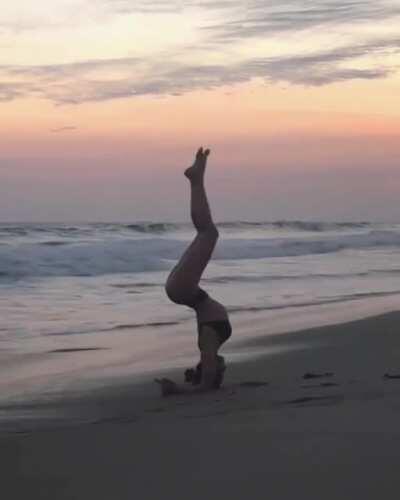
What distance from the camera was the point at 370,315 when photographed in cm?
1235

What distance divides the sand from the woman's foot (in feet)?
4.79

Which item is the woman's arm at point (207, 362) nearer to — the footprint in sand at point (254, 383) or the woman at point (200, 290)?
the woman at point (200, 290)

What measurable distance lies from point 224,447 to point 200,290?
2309mm

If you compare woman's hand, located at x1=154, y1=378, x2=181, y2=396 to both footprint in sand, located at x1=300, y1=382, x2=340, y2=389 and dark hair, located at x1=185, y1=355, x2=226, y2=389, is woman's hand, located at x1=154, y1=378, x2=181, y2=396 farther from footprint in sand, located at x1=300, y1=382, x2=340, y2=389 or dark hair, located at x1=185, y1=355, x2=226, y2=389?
footprint in sand, located at x1=300, y1=382, x2=340, y2=389

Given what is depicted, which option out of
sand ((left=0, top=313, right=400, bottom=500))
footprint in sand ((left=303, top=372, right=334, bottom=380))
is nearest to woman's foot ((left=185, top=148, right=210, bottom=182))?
sand ((left=0, top=313, right=400, bottom=500))

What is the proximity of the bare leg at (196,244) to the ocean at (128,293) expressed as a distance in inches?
53.5

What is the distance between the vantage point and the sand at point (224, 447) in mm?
3760

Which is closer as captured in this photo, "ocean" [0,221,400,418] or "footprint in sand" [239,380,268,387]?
"footprint in sand" [239,380,268,387]

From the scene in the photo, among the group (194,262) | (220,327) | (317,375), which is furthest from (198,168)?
(317,375)

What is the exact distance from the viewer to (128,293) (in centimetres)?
1658

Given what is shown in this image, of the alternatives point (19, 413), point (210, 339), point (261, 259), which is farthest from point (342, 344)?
point (261, 259)

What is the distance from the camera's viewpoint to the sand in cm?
376

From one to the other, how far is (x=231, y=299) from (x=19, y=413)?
9278 millimetres

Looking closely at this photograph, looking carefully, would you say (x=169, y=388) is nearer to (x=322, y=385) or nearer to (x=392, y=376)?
(x=322, y=385)
